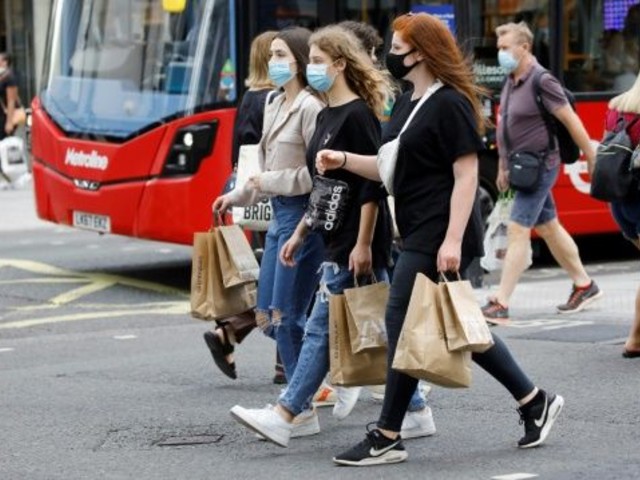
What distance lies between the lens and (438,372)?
20.9ft

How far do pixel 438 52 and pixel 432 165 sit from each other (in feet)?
1.43

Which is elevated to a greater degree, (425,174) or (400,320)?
(425,174)

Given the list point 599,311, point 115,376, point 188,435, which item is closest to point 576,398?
point 188,435

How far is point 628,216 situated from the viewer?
9078 millimetres

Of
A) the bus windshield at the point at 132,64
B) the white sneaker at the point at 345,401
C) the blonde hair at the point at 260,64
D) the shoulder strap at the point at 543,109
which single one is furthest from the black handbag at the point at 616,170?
the bus windshield at the point at 132,64

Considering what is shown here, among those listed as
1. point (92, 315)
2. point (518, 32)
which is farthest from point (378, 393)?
point (92, 315)

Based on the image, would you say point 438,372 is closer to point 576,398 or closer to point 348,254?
point 348,254

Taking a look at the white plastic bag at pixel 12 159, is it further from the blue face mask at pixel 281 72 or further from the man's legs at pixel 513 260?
the blue face mask at pixel 281 72

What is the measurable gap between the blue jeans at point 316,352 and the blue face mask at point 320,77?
0.74 meters

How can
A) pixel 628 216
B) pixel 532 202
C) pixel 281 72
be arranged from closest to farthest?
pixel 281 72 < pixel 628 216 < pixel 532 202

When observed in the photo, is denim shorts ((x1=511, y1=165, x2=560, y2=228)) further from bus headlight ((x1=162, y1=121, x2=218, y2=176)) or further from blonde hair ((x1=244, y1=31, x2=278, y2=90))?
bus headlight ((x1=162, y1=121, x2=218, y2=176))

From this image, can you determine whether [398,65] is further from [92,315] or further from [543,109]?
[92,315]

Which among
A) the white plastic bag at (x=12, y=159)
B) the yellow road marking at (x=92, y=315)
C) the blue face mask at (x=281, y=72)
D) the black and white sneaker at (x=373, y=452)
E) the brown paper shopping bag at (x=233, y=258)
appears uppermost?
the blue face mask at (x=281, y=72)

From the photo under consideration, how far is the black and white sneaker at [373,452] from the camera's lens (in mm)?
6707
